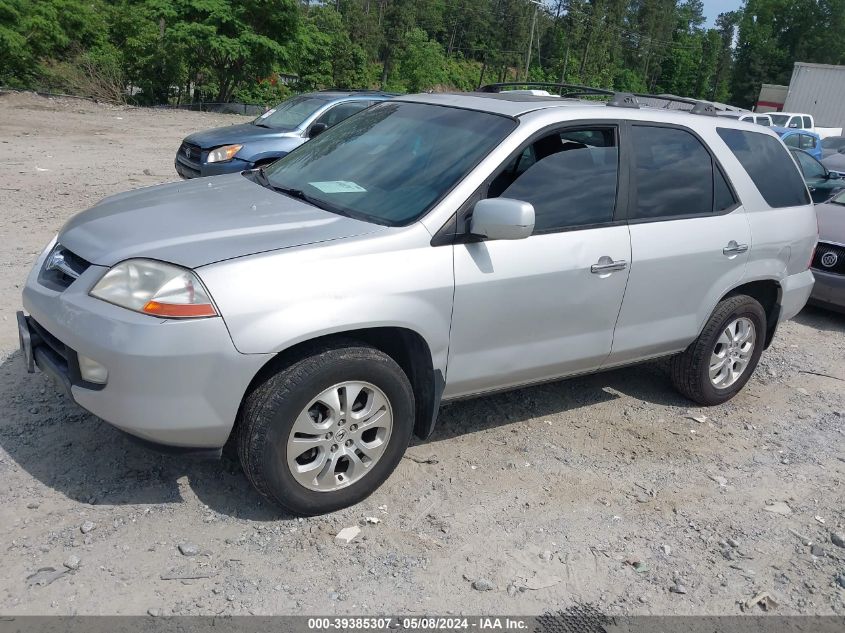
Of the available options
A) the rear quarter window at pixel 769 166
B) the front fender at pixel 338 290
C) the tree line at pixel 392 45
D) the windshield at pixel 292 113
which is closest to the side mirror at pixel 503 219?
the front fender at pixel 338 290

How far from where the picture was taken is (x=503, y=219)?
3449 millimetres

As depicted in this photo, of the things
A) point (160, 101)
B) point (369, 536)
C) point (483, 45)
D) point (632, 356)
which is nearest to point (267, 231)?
point (369, 536)

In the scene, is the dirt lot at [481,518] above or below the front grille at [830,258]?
below

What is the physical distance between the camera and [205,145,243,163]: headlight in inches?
384

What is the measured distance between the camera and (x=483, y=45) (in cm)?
7800

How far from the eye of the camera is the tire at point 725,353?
4.90 metres

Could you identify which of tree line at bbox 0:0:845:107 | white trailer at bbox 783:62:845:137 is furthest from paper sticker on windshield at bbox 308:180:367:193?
white trailer at bbox 783:62:845:137

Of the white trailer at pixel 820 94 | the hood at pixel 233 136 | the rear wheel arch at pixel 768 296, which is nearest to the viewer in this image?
the rear wheel arch at pixel 768 296

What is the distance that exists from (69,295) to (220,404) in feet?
2.62

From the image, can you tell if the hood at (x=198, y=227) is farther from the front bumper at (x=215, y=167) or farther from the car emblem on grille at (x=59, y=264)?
the front bumper at (x=215, y=167)

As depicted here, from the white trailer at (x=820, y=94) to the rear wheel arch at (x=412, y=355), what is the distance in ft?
138

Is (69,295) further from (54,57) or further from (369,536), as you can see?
(54,57)

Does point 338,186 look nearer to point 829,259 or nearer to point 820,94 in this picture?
point 829,259

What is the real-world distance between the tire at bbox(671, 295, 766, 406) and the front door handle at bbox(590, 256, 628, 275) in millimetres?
1076
